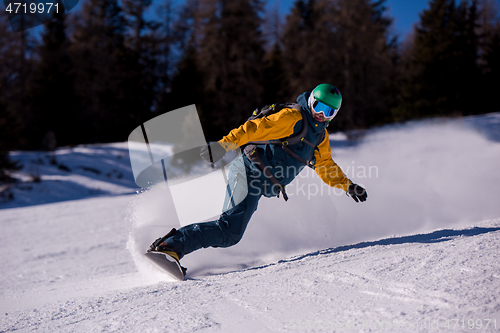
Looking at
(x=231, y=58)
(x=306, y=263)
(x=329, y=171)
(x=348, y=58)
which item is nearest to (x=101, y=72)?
(x=231, y=58)

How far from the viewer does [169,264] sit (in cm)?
272

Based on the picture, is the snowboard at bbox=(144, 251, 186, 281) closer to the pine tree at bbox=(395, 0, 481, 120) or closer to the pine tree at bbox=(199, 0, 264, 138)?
the pine tree at bbox=(199, 0, 264, 138)

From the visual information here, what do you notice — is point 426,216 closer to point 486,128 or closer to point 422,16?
point 486,128

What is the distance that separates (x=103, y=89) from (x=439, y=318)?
858 inches

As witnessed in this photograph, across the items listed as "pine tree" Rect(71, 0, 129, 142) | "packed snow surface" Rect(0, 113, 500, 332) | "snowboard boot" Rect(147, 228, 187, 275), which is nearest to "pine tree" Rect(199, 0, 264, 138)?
"pine tree" Rect(71, 0, 129, 142)

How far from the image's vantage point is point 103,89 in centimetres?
2048

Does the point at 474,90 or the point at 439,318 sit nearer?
the point at 439,318

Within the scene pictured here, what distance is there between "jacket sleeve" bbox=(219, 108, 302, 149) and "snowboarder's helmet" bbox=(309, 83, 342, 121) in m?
0.18

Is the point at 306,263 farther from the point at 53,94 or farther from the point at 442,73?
the point at 442,73

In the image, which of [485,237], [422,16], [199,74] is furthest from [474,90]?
[485,237]

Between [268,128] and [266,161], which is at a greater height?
[268,128]

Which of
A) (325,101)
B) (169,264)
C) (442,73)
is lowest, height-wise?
(169,264)

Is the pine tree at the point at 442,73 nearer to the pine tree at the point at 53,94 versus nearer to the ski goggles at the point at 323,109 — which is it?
the pine tree at the point at 53,94

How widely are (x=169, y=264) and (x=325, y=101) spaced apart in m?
1.85
